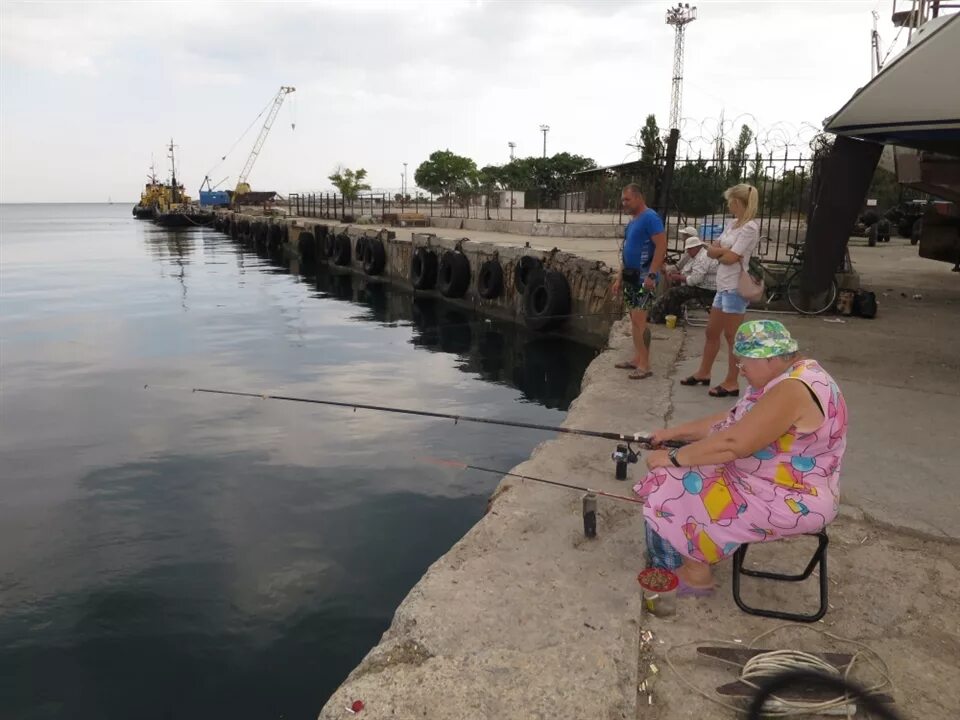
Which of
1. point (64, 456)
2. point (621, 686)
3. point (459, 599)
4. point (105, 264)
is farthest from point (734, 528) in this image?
point (105, 264)

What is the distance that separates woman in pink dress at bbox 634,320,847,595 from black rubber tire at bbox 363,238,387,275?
70.0 ft

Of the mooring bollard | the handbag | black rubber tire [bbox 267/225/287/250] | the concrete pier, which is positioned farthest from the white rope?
black rubber tire [bbox 267/225/287/250]

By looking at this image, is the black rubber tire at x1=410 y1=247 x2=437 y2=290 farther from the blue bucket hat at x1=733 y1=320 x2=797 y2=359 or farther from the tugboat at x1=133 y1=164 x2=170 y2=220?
the tugboat at x1=133 y1=164 x2=170 y2=220

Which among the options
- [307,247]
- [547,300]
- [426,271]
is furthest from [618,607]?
[307,247]

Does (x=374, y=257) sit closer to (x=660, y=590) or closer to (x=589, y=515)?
(x=589, y=515)

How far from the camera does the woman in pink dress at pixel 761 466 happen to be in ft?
8.18

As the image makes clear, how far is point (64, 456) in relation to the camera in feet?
25.1

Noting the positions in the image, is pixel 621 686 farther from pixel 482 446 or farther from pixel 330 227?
pixel 330 227

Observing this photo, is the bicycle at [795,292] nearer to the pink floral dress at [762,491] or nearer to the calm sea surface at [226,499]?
the calm sea surface at [226,499]

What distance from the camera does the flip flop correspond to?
293 cm

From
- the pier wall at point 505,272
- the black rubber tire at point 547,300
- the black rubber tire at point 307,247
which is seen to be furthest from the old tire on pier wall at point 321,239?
the black rubber tire at point 547,300

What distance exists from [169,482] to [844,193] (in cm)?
896

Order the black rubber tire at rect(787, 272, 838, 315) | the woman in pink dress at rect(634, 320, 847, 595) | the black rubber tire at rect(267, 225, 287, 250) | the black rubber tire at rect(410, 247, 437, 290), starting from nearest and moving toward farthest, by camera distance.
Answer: the woman in pink dress at rect(634, 320, 847, 595) → the black rubber tire at rect(787, 272, 838, 315) → the black rubber tire at rect(410, 247, 437, 290) → the black rubber tire at rect(267, 225, 287, 250)

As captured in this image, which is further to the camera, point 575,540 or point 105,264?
point 105,264
